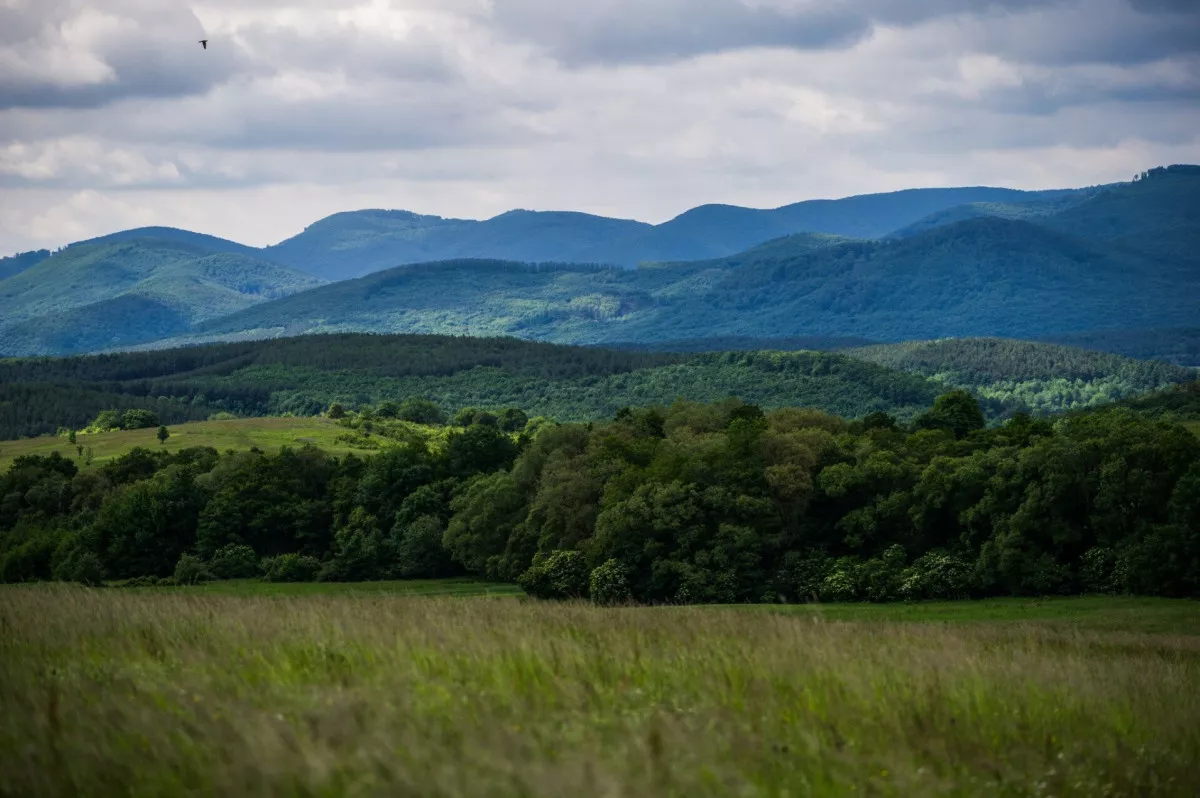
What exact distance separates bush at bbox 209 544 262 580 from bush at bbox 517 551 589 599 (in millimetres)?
24988

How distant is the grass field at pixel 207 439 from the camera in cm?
14650

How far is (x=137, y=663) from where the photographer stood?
12500 mm

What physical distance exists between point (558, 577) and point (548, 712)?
55583mm

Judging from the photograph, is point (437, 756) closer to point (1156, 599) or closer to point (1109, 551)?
point (1156, 599)

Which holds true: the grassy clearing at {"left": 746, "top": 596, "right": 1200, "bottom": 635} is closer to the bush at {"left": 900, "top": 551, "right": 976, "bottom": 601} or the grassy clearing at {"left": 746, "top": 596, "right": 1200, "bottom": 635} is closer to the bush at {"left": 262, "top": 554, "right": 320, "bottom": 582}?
the bush at {"left": 900, "top": 551, "right": 976, "bottom": 601}

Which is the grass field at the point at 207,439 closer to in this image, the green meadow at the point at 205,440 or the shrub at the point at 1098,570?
the green meadow at the point at 205,440

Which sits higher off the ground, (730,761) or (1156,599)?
(730,761)

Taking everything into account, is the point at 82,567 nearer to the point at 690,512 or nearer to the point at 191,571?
the point at 191,571

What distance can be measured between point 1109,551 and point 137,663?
5016cm

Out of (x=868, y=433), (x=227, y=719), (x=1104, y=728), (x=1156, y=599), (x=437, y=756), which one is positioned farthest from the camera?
(x=868, y=433)

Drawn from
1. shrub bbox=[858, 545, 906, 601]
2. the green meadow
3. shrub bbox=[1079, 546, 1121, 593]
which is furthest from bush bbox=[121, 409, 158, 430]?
shrub bbox=[1079, 546, 1121, 593]

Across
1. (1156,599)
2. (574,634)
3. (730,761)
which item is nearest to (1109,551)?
(1156,599)

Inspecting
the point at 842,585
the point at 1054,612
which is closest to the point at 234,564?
the point at 842,585

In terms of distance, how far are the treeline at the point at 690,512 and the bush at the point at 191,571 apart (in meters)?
0.25
